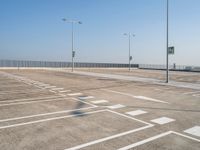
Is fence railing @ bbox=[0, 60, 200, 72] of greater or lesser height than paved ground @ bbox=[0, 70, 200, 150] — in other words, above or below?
above

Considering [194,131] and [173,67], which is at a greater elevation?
[173,67]

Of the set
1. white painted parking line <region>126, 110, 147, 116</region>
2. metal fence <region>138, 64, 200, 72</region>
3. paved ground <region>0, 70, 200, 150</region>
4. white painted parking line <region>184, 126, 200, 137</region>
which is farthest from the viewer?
metal fence <region>138, 64, 200, 72</region>

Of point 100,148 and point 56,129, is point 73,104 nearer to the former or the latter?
point 56,129

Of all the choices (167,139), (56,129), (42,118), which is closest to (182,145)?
(167,139)

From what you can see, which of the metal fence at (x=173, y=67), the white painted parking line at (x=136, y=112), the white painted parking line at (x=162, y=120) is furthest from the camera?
the metal fence at (x=173, y=67)

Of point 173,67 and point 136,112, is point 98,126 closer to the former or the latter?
point 136,112

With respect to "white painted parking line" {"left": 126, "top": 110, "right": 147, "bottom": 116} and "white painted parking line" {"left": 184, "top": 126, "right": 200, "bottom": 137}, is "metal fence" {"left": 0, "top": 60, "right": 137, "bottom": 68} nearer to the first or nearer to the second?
"white painted parking line" {"left": 126, "top": 110, "right": 147, "bottom": 116}

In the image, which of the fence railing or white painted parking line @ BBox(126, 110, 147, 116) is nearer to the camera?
white painted parking line @ BBox(126, 110, 147, 116)

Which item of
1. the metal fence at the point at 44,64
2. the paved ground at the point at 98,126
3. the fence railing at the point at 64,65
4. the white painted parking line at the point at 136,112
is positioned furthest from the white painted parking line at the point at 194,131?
the metal fence at the point at 44,64

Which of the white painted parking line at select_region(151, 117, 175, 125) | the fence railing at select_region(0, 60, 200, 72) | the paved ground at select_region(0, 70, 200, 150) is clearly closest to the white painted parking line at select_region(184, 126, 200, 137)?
the paved ground at select_region(0, 70, 200, 150)

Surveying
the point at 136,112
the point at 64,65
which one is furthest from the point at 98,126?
the point at 64,65

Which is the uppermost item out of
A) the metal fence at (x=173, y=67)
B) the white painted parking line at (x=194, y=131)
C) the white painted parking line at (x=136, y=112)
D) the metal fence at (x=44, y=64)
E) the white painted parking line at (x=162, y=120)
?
the metal fence at (x=44, y=64)

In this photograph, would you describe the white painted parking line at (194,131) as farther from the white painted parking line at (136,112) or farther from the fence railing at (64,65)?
the fence railing at (64,65)

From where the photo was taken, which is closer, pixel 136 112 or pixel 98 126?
pixel 98 126
